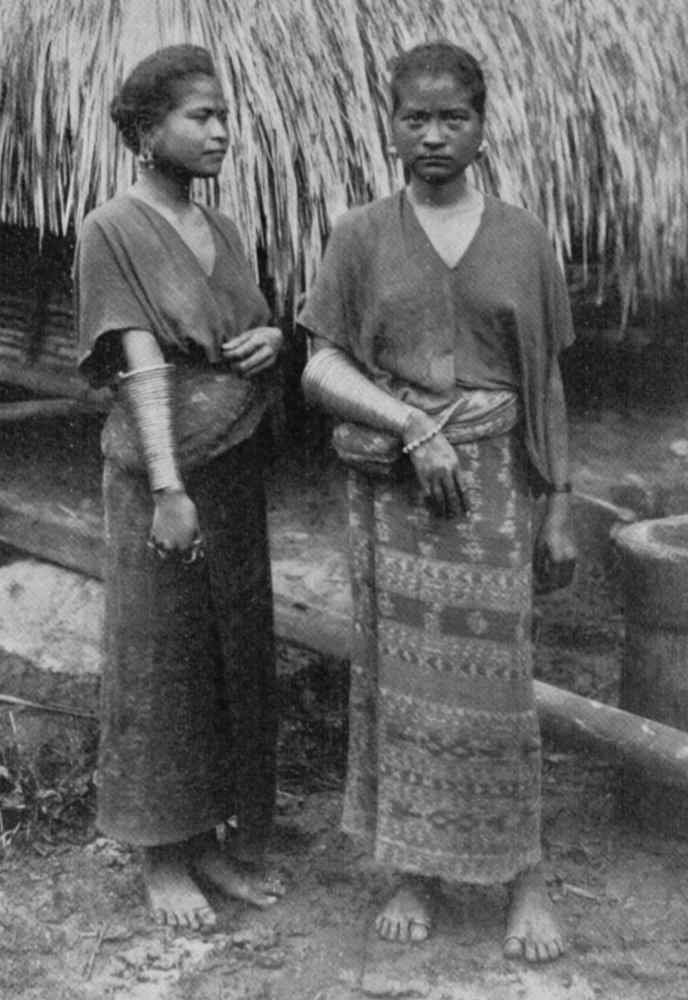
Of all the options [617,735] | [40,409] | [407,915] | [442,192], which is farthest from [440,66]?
[40,409]

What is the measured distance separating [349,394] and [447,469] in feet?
A: 0.92

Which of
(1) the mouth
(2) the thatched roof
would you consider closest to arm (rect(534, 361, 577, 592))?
(1) the mouth

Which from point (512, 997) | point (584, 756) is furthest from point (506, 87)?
point (512, 997)

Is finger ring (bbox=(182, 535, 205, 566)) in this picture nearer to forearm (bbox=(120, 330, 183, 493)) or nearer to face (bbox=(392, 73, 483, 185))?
forearm (bbox=(120, 330, 183, 493))

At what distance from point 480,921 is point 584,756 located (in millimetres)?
1075

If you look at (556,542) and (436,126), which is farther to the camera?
(556,542)

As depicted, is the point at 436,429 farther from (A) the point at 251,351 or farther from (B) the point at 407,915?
(B) the point at 407,915

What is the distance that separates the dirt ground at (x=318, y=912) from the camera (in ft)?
10.7

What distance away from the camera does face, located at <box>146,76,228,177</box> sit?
310 centimetres

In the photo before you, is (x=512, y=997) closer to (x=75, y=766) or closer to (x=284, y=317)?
(x=75, y=766)

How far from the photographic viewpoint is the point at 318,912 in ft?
11.8

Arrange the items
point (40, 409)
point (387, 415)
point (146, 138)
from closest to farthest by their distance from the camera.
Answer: point (387, 415)
point (146, 138)
point (40, 409)

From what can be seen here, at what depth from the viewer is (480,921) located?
11.4 feet

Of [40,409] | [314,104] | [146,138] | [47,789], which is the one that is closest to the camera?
[146,138]
